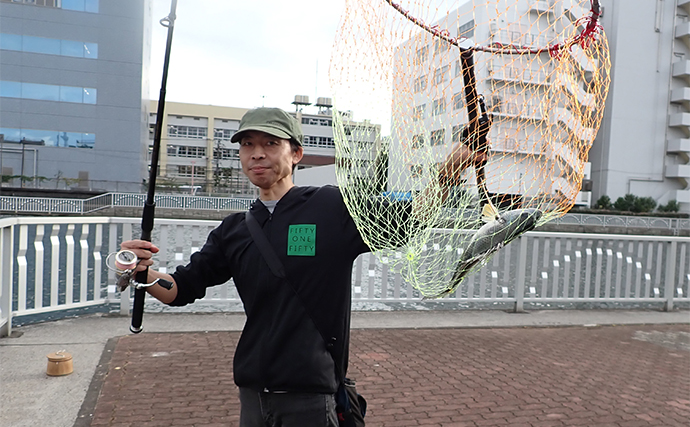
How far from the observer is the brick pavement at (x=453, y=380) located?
3762 millimetres

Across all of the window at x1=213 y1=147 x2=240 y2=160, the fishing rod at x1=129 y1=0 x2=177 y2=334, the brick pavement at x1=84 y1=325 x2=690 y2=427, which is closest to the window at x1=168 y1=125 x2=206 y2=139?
the window at x1=213 y1=147 x2=240 y2=160

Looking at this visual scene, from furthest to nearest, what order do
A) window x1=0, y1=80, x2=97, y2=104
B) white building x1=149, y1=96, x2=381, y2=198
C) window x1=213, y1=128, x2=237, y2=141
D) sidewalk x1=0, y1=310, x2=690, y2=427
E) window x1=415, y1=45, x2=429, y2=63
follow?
window x1=213, y1=128, x2=237, y2=141
white building x1=149, y1=96, x2=381, y2=198
window x1=0, y1=80, x2=97, y2=104
sidewalk x1=0, y1=310, x2=690, y2=427
window x1=415, y1=45, x2=429, y2=63

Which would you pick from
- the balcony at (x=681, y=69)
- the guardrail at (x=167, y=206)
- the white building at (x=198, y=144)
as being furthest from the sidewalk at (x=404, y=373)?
the white building at (x=198, y=144)

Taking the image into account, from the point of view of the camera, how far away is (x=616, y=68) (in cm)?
4841

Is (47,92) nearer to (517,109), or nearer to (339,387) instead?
(339,387)

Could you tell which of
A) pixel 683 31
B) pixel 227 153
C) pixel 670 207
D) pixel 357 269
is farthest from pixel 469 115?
pixel 227 153

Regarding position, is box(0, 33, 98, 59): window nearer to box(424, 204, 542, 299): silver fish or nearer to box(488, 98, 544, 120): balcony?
box(488, 98, 544, 120): balcony

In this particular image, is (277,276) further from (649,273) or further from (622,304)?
(622,304)

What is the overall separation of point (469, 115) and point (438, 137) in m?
0.29

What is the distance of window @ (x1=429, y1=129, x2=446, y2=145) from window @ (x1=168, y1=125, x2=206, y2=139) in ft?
289

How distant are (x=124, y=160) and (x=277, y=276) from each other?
48.5 metres

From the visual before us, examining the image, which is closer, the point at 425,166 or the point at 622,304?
the point at 425,166

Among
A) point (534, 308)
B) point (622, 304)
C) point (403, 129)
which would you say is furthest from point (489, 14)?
point (622, 304)

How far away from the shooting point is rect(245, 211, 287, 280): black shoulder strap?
1.94 m
